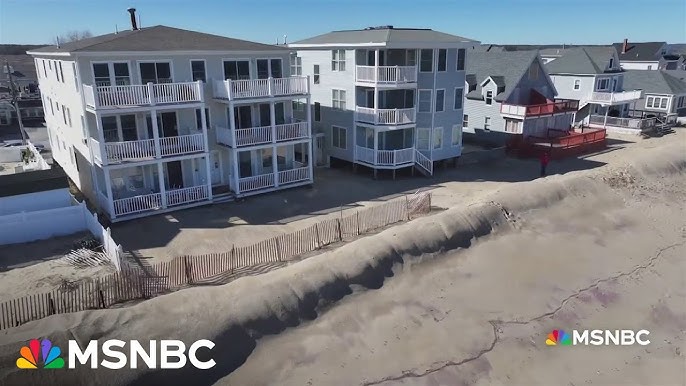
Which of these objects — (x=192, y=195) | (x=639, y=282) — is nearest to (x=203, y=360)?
(x=192, y=195)

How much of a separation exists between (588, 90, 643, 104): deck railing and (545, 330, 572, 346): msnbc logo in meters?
36.1

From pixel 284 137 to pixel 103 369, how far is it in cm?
1628

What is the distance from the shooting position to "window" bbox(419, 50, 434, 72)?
1174 inches

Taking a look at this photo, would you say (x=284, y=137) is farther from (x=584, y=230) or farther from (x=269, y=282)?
(x=584, y=230)

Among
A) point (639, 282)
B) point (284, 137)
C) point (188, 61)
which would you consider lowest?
point (639, 282)

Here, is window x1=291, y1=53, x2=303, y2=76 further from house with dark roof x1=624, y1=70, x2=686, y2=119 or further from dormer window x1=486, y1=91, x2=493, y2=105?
house with dark roof x1=624, y1=70, x2=686, y2=119

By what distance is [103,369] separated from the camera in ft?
40.7

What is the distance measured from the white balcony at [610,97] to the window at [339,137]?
28036 mm

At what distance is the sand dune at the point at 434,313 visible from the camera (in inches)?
531

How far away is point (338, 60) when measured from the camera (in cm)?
3100

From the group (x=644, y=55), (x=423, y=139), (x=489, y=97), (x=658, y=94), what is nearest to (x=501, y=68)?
(x=489, y=97)

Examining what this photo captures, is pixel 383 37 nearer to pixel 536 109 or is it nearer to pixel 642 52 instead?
pixel 536 109

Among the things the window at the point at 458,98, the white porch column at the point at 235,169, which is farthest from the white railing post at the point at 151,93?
the window at the point at 458,98

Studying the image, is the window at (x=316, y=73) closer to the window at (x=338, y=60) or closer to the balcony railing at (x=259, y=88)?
the window at (x=338, y=60)
